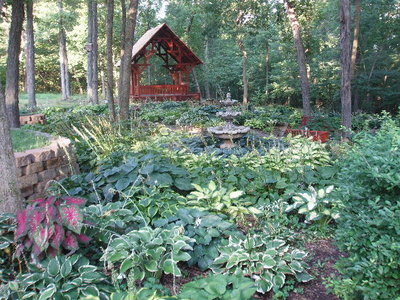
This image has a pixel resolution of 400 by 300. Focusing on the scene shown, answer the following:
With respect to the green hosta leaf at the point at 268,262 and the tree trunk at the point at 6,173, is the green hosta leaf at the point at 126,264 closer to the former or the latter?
the green hosta leaf at the point at 268,262

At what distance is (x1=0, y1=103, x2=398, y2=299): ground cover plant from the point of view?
1955mm

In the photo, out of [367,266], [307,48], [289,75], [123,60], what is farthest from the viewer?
[289,75]

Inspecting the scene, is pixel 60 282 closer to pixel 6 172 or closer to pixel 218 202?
pixel 6 172

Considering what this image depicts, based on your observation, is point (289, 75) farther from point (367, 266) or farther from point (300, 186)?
point (367, 266)

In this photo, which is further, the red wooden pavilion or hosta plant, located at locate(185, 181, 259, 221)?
the red wooden pavilion

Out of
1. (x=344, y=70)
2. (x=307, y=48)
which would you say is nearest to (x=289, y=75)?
(x=307, y=48)

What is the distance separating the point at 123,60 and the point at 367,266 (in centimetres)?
693

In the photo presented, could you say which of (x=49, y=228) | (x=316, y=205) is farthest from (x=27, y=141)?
(x=316, y=205)

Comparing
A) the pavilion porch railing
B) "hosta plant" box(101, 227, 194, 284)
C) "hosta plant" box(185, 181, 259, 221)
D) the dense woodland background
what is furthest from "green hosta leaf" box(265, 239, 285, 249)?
the pavilion porch railing

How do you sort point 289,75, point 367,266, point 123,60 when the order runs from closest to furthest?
point 367,266 < point 123,60 < point 289,75

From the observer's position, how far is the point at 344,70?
26.7 ft

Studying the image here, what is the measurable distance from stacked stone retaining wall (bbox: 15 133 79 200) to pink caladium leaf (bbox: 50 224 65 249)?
4.68 ft

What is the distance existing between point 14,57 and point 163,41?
→ 1211 cm

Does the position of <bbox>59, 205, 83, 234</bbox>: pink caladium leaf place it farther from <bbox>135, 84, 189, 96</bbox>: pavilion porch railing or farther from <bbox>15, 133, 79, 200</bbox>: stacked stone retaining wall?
<bbox>135, 84, 189, 96</bbox>: pavilion porch railing
